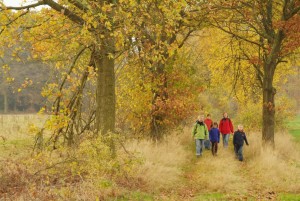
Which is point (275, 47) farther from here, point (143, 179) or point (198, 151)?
point (143, 179)

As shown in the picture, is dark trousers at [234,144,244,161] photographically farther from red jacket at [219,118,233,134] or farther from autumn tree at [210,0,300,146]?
red jacket at [219,118,233,134]

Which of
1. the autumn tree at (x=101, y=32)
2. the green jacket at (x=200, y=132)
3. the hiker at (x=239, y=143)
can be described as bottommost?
the hiker at (x=239, y=143)

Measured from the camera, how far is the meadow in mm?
7715

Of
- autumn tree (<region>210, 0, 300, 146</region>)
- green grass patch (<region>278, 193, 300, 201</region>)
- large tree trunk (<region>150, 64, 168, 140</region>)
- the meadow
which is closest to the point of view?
the meadow

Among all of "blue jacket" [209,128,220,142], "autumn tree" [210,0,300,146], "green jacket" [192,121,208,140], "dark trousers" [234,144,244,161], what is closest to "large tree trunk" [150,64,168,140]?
"green jacket" [192,121,208,140]

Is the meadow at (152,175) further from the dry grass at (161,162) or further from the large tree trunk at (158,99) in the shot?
the large tree trunk at (158,99)

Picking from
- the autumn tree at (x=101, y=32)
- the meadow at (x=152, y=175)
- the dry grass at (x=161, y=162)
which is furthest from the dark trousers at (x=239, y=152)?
the autumn tree at (x=101, y=32)

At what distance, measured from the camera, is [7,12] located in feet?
30.1

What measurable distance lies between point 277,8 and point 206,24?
354 cm

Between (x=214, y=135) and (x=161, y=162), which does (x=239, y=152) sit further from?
(x=161, y=162)

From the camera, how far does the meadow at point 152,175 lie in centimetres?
771

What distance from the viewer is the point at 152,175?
11266 mm

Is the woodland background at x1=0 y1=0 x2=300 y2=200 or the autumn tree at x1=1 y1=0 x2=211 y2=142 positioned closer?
the woodland background at x1=0 y1=0 x2=300 y2=200

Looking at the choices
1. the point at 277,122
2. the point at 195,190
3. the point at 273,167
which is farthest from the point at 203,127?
the point at 277,122
